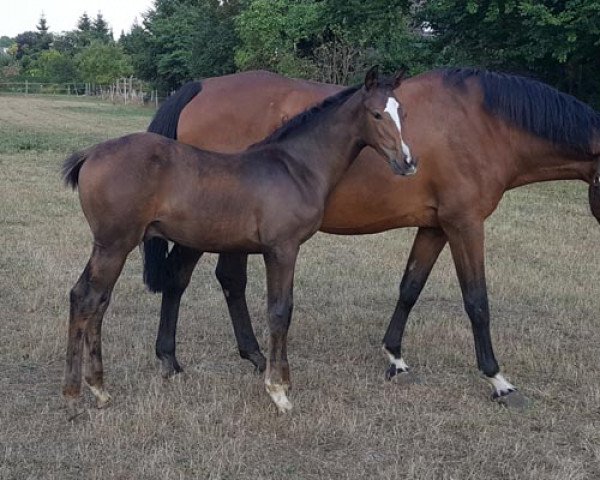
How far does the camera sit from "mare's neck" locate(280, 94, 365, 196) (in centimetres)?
427

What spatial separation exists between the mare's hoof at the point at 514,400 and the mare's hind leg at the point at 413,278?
714 millimetres

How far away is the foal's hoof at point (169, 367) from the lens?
4801mm

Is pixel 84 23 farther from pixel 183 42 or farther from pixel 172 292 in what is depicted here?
pixel 172 292

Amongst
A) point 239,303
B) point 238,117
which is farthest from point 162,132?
point 239,303

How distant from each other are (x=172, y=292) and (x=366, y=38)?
13.1 m

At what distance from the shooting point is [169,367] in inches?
190

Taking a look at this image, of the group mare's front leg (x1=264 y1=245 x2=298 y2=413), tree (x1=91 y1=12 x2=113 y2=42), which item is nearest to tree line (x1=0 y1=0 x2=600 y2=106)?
mare's front leg (x1=264 y1=245 x2=298 y2=413)

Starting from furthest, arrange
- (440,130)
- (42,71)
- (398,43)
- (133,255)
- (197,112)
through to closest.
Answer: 1. (42,71)
2. (398,43)
3. (133,255)
4. (197,112)
5. (440,130)

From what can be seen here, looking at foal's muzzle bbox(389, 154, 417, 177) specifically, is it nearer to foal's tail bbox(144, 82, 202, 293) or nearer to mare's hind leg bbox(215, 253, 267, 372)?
mare's hind leg bbox(215, 253, 267, 372)

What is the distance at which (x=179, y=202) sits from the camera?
13.2 ft

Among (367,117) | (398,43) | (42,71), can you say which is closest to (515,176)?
(367,117)

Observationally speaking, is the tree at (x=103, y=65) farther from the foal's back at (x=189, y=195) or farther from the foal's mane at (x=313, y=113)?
the foal's back at (x=189, y=195)

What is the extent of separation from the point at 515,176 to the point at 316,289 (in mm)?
2572

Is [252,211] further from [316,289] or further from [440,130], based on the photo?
[316,289]
